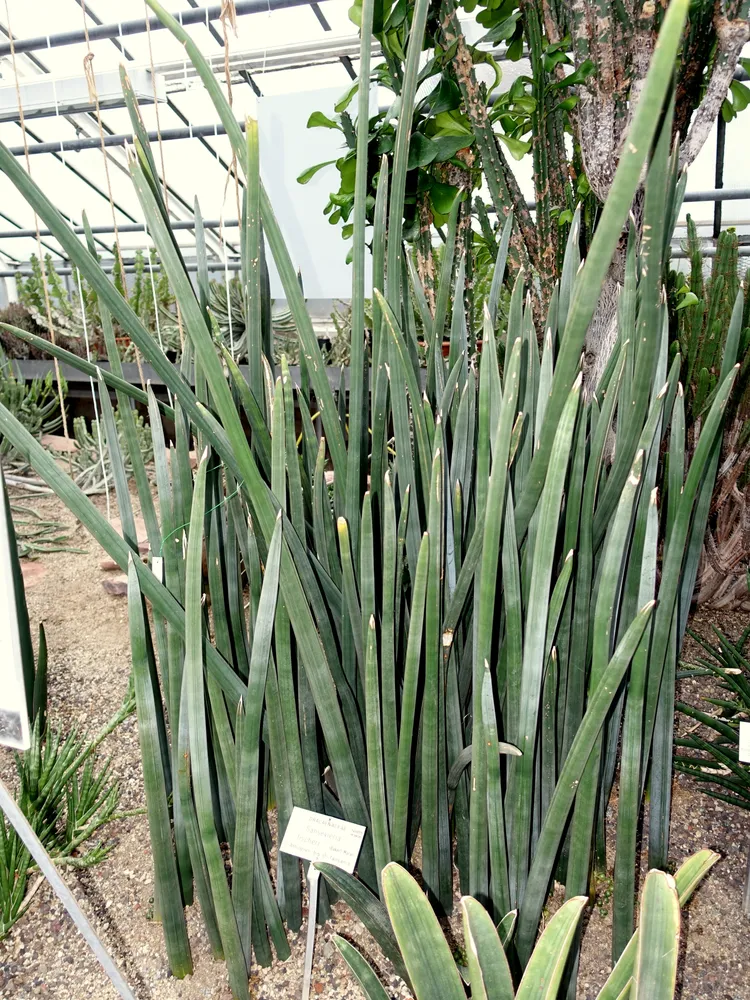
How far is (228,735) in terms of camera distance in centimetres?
57

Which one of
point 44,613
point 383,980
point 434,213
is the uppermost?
point 434,213

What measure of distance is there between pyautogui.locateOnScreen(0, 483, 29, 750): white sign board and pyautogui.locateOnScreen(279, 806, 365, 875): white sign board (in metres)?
0.20

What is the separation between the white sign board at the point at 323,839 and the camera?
53 cm

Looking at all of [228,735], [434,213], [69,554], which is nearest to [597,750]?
[228,735]

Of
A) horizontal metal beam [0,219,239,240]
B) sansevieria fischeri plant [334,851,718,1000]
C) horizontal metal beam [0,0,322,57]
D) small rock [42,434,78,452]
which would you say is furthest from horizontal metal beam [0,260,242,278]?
sansevieria fischeri plant [334,851,718,1000]

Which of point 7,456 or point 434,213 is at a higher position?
point 434,213

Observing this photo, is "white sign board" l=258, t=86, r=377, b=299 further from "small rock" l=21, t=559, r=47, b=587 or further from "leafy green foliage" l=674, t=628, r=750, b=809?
"leafy green foliage" l=674, t=628, r=750, b=809

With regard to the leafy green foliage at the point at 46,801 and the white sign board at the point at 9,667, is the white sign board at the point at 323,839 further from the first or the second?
the leafy green foliage at the point at 46,801

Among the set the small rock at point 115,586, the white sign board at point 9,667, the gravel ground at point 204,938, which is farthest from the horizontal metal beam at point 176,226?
the white sign board at point 9,667

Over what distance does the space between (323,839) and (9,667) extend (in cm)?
26

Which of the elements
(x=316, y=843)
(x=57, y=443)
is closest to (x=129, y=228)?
(x=57, y=443)

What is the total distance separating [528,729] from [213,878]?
255mm

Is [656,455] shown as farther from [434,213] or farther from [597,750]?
[434,213]

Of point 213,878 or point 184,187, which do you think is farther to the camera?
point 184,187
